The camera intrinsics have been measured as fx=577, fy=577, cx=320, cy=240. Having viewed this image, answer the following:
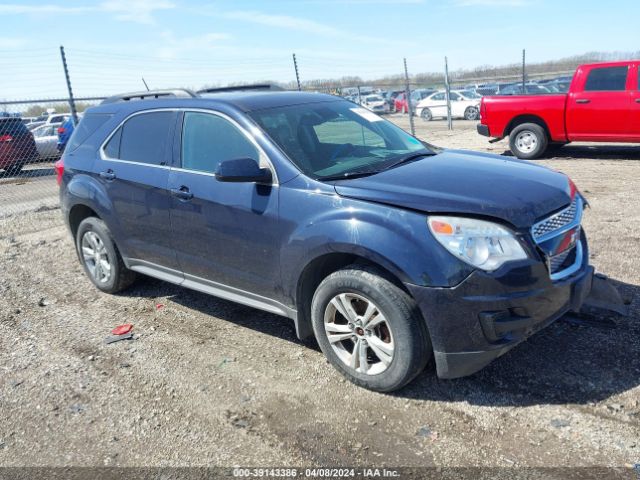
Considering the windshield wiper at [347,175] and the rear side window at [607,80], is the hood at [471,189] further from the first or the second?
the rear side window at [607,80]

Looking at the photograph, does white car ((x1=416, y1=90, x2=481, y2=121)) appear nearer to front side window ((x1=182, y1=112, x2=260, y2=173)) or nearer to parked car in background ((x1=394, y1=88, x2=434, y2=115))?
parked car in background ((x1=394, y1=88, x2=434, y2=115))

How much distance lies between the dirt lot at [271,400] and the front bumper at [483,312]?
0.37 meters

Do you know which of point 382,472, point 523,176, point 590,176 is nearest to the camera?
point 382,472

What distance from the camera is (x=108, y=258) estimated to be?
17.7 ft

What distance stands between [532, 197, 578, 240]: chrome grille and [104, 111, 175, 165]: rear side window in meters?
2.82

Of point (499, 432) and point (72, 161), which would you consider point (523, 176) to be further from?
point (72, 161)

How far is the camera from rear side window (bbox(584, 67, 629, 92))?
1054 centimetres

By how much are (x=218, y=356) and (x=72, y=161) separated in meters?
2.61

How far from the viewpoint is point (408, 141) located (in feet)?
15.3

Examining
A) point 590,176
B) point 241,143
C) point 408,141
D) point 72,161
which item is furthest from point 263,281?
point 590,176

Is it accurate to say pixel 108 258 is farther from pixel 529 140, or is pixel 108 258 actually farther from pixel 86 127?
pixel 529 140

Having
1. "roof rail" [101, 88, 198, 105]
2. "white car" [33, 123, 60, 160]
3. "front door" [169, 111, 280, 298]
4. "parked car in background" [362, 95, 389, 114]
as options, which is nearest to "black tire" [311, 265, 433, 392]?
"front door" [169, 111, 280, 298]

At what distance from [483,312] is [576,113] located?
937cm

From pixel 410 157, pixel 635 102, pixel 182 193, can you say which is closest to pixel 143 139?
pixel 182 193
